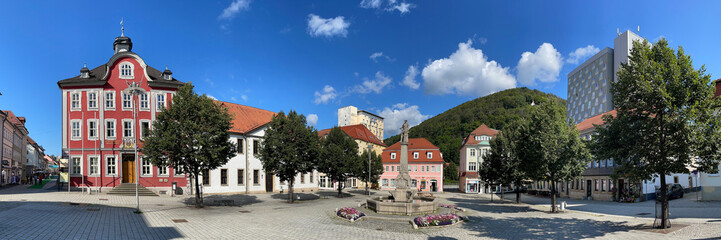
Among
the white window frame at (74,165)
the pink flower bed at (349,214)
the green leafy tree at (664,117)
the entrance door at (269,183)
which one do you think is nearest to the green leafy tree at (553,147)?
the green leafy tree at (664,117)

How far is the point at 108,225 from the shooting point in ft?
55.0

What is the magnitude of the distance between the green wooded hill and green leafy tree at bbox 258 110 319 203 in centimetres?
7866

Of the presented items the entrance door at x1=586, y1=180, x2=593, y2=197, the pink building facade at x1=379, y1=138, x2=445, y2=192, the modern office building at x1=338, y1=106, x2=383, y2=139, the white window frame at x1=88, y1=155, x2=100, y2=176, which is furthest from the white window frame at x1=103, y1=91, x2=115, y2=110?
the modern office building at x1=338, y1=106, x2=383, y2=139

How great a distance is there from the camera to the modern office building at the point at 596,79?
8350cm

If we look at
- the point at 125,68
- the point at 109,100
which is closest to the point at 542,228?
the point at 125,68

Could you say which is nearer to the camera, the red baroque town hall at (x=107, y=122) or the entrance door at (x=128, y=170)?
the red baroque town hall at (x=107, y=122)

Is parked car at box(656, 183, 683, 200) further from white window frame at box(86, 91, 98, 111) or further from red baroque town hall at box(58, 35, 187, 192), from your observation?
white window frame at box(86, 91, 98, 111)

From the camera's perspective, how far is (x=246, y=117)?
48469 mm

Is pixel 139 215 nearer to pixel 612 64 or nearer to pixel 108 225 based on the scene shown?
pixel 108 225

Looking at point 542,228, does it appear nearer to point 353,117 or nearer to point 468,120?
point 468,120

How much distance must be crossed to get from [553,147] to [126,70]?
37.8 meters

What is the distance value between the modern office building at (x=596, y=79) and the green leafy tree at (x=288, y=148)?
70.8 meters

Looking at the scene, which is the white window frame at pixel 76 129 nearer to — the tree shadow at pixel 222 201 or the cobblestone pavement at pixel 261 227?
the tree shadow at pixel 222 201

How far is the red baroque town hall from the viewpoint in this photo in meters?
35.5
